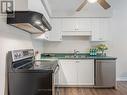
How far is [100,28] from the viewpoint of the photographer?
18.5 feet

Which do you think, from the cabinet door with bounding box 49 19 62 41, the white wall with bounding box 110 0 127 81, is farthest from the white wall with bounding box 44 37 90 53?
the white wall with bounding box 110 0 127 81

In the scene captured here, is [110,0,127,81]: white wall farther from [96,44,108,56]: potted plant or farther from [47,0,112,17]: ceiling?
[47,0,112,17]: ceiling

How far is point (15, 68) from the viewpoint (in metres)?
2.40

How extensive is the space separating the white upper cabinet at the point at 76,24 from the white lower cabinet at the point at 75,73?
1151mm

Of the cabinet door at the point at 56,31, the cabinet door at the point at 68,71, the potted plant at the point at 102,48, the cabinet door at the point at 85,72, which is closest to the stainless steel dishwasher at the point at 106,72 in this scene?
the cabinet door at the point at 85,72

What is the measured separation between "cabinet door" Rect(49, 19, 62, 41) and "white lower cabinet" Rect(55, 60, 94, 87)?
95 cm

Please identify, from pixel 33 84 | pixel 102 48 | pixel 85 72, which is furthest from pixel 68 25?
pixel 33 84

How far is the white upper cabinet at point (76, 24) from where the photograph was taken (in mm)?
5656

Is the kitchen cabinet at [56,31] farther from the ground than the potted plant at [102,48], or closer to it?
farther from the ground

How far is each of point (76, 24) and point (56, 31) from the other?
0.70 meters

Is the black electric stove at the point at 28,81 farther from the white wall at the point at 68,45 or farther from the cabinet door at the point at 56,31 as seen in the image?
the white wall at the point at 68,45

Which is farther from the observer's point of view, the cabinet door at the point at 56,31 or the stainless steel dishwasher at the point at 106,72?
the cabinet door at the point at 56,31

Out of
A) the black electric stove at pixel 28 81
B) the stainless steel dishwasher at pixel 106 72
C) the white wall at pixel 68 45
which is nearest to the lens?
the black electric stove at pixel 28 81

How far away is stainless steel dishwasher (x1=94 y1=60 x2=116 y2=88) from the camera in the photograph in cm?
503
